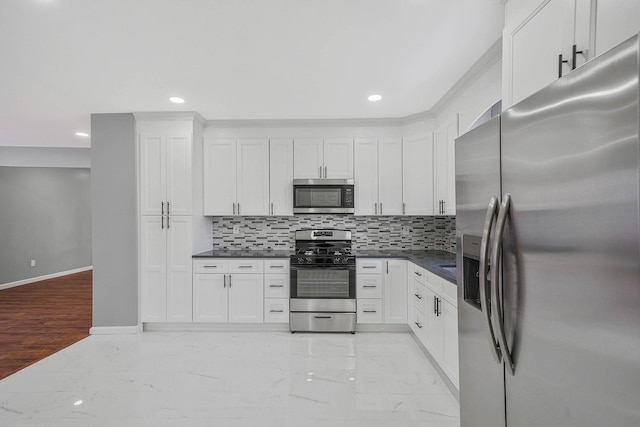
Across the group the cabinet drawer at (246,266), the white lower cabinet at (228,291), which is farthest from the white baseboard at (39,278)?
the cabinet drawer at (246,266)

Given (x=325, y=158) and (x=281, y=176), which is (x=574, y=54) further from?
(x=281, y=176)

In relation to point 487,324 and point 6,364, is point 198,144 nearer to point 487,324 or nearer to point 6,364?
point 6,364

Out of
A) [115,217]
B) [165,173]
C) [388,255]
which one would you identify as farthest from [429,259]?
[115,217]

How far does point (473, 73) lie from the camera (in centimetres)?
246

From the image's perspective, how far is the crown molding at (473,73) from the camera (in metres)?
2.15

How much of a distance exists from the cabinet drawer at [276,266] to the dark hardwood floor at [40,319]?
86.0 inches

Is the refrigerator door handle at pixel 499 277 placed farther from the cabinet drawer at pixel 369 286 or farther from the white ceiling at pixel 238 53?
the cabinet drawer at pixel 369 286

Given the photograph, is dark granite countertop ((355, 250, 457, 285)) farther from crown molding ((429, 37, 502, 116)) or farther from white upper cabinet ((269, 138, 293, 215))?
crown molding ((429, 37, 502, 116))

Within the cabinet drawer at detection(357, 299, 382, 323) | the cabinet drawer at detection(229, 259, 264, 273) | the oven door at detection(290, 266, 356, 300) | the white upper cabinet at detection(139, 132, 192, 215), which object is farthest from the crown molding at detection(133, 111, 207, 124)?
the cabinet drawer at detection(357, 299, 382, 323)

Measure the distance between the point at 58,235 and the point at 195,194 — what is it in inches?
196

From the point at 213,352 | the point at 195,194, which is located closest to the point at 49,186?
the point at 195,194

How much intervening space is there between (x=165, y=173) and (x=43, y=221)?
467 centimetres

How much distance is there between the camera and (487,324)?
1003 mm

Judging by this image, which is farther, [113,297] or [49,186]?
[49,186]
